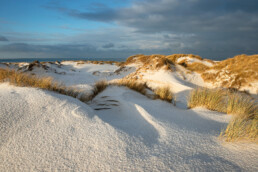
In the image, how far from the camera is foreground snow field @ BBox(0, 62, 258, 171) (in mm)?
1566

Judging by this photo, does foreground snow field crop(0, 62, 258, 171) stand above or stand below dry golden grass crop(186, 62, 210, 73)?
below

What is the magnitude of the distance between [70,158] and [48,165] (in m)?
0.21

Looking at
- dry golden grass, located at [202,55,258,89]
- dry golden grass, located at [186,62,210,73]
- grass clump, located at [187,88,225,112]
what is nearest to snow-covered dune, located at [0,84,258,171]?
grass clump, located at [187,88,225,112]

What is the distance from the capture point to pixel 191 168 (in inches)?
59.5

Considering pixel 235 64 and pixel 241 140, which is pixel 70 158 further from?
pixel 235 64

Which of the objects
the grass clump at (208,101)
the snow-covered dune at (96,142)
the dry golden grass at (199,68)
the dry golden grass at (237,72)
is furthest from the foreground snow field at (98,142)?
the dry golden grass at (199,68)

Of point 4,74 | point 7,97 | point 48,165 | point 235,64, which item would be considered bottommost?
point 48,165

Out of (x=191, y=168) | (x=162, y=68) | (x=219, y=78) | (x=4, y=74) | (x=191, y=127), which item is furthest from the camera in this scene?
(x=162, y=68)

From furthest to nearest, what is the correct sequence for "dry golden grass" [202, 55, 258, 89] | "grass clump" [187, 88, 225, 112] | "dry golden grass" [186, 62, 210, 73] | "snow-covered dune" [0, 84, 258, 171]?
"dry golden grass" [186, 62, 210, 73] → "dry golden grass" [202, 55, 258, 89] → "grass clump" [187, 88, 225, 112] → "snow-covered dune" [0, 84, 258, 171]

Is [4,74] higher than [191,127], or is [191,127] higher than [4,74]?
[4,74]

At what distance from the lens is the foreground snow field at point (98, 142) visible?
157 centimetres

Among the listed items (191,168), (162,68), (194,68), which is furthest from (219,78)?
(191,168)

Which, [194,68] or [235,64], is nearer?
[235,64]

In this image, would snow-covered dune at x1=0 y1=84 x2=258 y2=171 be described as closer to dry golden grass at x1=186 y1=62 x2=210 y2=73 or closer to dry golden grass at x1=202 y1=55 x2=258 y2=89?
dry golden grass at x1=202 y1=55 x2=258 y2=89
